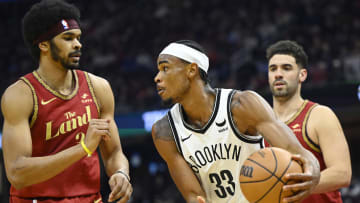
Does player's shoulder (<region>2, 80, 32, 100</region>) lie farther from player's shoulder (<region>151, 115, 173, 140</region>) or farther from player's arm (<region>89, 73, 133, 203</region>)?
player's shoulder (<region>151, 115, 173, 140</region>)

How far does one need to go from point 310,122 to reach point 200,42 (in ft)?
38.3

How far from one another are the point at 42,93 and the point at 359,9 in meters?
12.4

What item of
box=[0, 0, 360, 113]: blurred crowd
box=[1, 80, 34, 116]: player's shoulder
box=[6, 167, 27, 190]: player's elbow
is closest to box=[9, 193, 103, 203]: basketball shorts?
box=[6, 167, 27, 190]: player's elbow

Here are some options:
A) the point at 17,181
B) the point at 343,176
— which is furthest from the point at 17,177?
the point at 343,176

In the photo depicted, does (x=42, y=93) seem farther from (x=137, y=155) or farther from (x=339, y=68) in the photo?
(x=137, y=155)

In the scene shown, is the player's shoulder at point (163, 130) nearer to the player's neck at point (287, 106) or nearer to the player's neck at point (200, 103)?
the player's neck at point (200, 103)

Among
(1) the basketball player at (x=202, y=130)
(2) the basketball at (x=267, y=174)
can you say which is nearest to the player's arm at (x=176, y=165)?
(1) the basketball player at (x=202, y=130)

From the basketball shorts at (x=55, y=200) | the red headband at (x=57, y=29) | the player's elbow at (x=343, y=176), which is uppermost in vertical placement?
the red headband at (x=57, y=29)

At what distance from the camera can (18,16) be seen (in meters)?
20.6

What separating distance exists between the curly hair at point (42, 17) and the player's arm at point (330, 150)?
7.78 ft

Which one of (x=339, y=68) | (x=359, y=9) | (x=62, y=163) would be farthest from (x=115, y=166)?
(x=359, y=9)

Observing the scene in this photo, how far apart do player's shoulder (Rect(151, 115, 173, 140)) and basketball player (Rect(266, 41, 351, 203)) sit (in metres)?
1.30

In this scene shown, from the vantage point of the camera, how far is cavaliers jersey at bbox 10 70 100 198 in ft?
12.4

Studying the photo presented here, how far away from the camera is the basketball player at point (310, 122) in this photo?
452 centimetres
